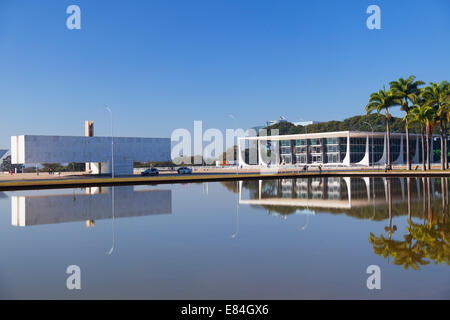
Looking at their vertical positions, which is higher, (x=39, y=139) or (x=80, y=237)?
(x=39, y=139)

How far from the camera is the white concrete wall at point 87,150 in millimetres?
66625

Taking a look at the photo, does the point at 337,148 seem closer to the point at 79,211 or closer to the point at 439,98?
the point at 439,98

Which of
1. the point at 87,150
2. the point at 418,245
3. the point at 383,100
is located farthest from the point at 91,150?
the point at 418,245

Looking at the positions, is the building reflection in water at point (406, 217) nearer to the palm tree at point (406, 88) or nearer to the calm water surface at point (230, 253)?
the calm water surface at point (230, 253)

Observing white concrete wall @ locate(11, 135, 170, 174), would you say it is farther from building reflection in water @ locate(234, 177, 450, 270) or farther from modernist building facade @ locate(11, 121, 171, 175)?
building reflection in water @ locate(234, 177, 450, 270)

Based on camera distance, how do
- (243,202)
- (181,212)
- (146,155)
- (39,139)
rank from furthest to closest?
(146,155), (39,139), (243,202), (181,212)

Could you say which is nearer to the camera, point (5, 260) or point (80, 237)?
point (5, 260)

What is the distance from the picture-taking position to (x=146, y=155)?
78188 millimetres

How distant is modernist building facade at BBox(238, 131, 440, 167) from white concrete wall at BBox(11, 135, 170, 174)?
152ft

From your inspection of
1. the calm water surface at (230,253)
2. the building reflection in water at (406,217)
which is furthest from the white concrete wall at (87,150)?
the building reflection in water at (406,217)

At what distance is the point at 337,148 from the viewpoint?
11525cm
